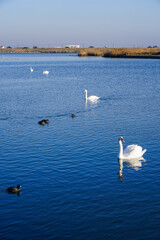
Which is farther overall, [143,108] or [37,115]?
[143,108]

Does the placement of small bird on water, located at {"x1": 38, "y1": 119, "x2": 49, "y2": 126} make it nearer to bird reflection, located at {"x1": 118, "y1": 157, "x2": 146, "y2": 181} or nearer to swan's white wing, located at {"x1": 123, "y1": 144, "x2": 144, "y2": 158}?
swan's white wing, located at {"x1": 123, "y1": 144, "x2": 144, "y2": 158}

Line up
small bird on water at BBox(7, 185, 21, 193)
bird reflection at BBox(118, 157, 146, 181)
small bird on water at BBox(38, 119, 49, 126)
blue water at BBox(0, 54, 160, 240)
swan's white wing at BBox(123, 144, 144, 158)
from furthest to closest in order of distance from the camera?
1. small bird on water at BBox(38, 119, 49, 126)
2. swan's white wing at BBox(123, 144, 144, 158)
3. bird reflection at BBox(118, 157, 146, 181)
4. small bird on water at BBox(7, 185, 21, 193)
5. blue water at BBox(0, 54, 160, 240)

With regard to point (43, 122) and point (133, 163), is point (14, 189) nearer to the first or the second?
point (133, 163)

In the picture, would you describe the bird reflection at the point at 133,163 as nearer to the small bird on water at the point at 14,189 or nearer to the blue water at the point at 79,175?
the blue water at the point at 79,175

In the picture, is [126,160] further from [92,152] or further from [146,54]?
[146,54]

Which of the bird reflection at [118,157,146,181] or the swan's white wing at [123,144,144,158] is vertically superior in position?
the swan's white wing at [123,144,144,158]

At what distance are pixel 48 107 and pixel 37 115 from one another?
392 centimetres

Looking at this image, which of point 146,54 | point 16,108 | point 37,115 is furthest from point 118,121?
point 146,54

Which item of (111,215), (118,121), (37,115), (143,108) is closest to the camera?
(111,215)

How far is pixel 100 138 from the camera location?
73.7ft

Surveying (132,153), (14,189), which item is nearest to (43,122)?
(132,153)

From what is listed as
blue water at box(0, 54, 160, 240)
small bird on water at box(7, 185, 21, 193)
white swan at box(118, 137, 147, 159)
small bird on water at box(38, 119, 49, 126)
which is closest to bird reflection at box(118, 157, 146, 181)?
blue water at box(0, 54, 160, 240)

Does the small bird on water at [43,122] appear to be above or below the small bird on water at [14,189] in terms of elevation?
above

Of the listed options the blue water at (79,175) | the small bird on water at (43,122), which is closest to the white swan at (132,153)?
the blue water at (79,175)
